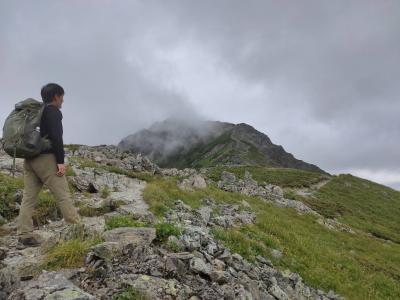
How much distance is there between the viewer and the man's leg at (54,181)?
36.4 feet

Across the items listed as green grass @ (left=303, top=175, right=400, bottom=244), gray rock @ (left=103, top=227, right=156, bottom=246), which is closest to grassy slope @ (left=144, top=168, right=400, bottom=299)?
gray rock @ (left=103, top=227, right=156, bottom=246)

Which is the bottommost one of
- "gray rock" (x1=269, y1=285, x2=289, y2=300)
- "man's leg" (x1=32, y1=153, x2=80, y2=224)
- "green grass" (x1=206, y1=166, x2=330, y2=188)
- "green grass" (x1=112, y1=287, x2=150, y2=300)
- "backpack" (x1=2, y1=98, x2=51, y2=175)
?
"gray rock" (x1=269, y1=285, x2=289, y2=300)

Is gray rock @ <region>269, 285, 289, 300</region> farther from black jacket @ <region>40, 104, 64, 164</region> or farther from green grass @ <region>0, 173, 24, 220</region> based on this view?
green grass @ <region>0, 173, 24, 220</region>

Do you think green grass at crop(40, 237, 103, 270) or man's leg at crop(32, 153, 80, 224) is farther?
man's leg at crop(32, 153, 80, 224)

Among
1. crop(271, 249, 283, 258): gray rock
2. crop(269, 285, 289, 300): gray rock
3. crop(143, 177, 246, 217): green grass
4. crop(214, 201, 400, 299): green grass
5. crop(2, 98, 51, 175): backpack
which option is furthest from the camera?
crop(143, 177, 246, 217): green grass

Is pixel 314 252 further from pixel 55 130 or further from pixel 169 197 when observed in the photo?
pixel 55 130

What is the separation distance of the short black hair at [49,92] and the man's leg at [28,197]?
2018 millimetres

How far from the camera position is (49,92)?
11.1 meters

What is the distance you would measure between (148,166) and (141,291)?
4041 cm

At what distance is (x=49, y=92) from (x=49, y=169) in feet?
6.74

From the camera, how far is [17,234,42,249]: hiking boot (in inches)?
429

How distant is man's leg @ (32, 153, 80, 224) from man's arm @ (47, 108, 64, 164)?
12.9 inches

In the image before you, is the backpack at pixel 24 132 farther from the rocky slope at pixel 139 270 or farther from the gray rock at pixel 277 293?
the gray rock at pixel 277 293

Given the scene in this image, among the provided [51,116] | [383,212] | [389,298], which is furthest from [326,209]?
[51,116]
